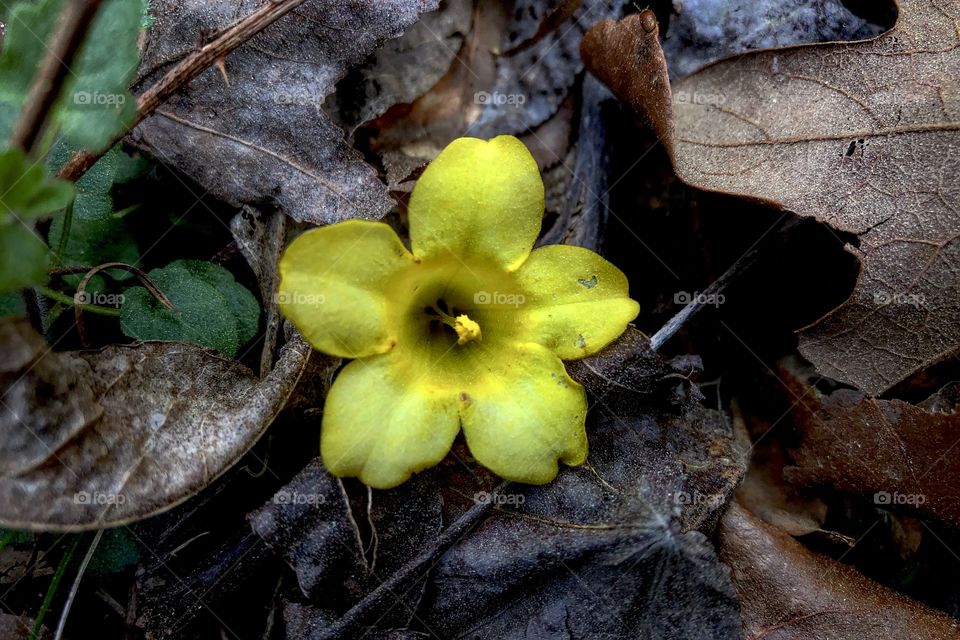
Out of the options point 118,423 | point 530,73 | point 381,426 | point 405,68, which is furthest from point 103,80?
point 530,73

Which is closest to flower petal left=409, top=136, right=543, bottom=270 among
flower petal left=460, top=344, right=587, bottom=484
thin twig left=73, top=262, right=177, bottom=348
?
flower petal left=460, top=344, right=587, bottom=484

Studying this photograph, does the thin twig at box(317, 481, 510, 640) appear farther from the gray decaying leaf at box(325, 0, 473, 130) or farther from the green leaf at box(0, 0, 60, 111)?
the green leaf at box(0, 0, 60, 111)

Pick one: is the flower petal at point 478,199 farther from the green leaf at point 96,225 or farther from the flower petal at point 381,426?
the green leaf at point 96,225

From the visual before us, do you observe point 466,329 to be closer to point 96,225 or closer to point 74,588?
point 96,225

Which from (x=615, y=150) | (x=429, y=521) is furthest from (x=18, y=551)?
(x=615, y=150)

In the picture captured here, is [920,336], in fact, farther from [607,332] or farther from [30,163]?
[30,163]

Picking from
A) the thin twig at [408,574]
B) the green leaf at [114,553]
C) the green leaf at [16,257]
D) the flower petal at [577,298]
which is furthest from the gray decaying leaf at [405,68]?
the green leaf at [114,553]
